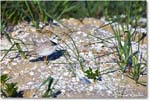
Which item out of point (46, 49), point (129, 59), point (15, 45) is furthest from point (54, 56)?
point (129, 59)

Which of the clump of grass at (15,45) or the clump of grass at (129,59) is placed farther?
the clump of grass at (15,45)

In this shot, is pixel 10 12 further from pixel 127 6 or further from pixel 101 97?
pixel 101 97

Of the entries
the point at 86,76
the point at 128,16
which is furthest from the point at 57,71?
the point at 128,16

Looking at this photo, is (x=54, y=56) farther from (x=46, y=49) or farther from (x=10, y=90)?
(x=10, y=90)

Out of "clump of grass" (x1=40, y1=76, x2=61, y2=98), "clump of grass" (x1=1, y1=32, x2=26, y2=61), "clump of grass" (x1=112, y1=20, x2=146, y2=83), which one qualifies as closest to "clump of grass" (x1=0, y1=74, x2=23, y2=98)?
"clump of grass" (x1=40, y1=76, x2=61, y2=98)

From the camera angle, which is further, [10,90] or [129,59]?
[129,59]

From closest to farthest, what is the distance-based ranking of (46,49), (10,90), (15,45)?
(10,90), (46,49), (15,45)

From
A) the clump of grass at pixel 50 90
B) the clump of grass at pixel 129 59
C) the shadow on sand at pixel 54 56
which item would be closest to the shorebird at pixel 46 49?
the shadow on sand at pixel 54 56

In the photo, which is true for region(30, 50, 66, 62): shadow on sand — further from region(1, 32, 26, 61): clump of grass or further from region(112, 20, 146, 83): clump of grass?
region(112, 20, 146, 83): clump of grass

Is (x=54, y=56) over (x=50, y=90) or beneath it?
over

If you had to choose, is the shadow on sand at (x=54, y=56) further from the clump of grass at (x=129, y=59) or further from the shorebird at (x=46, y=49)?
the clump of grass at (x=129, y=59)

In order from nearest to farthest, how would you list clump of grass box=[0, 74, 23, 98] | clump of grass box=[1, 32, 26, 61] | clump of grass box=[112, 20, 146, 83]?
clump of grass box=[0, 74, 23, 98]
clump of grass box=[112, 20, 146, 83]
clump of grass box=[1, 32, 26, 61]

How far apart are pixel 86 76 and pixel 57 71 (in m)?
0.15

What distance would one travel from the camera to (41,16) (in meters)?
2.79
